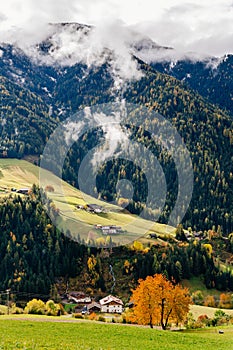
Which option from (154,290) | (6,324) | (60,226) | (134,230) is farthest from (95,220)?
(6,324)

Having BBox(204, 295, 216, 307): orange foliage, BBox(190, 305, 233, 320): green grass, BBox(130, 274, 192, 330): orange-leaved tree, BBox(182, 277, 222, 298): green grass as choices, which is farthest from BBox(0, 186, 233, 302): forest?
BBox(130, 274, 192, 330): orange-leaved tree

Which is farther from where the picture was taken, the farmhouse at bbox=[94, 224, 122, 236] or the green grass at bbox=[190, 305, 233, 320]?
the farmhouse at bbox=[94, 224, 122, 236]

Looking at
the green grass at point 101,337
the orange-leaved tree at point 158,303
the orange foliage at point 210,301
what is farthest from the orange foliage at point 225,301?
the green grass at point 101,337

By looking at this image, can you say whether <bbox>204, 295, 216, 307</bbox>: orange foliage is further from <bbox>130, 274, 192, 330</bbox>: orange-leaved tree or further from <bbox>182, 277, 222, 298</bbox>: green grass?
<bbox>130, 274, 192, 330</bbox>: orange-leaved tree

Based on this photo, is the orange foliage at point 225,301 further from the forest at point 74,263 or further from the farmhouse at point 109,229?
the farmhouse at point 109,229

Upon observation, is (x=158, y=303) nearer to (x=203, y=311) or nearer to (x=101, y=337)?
(x=101, y=337)

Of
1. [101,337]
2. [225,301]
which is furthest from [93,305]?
[101,337]
